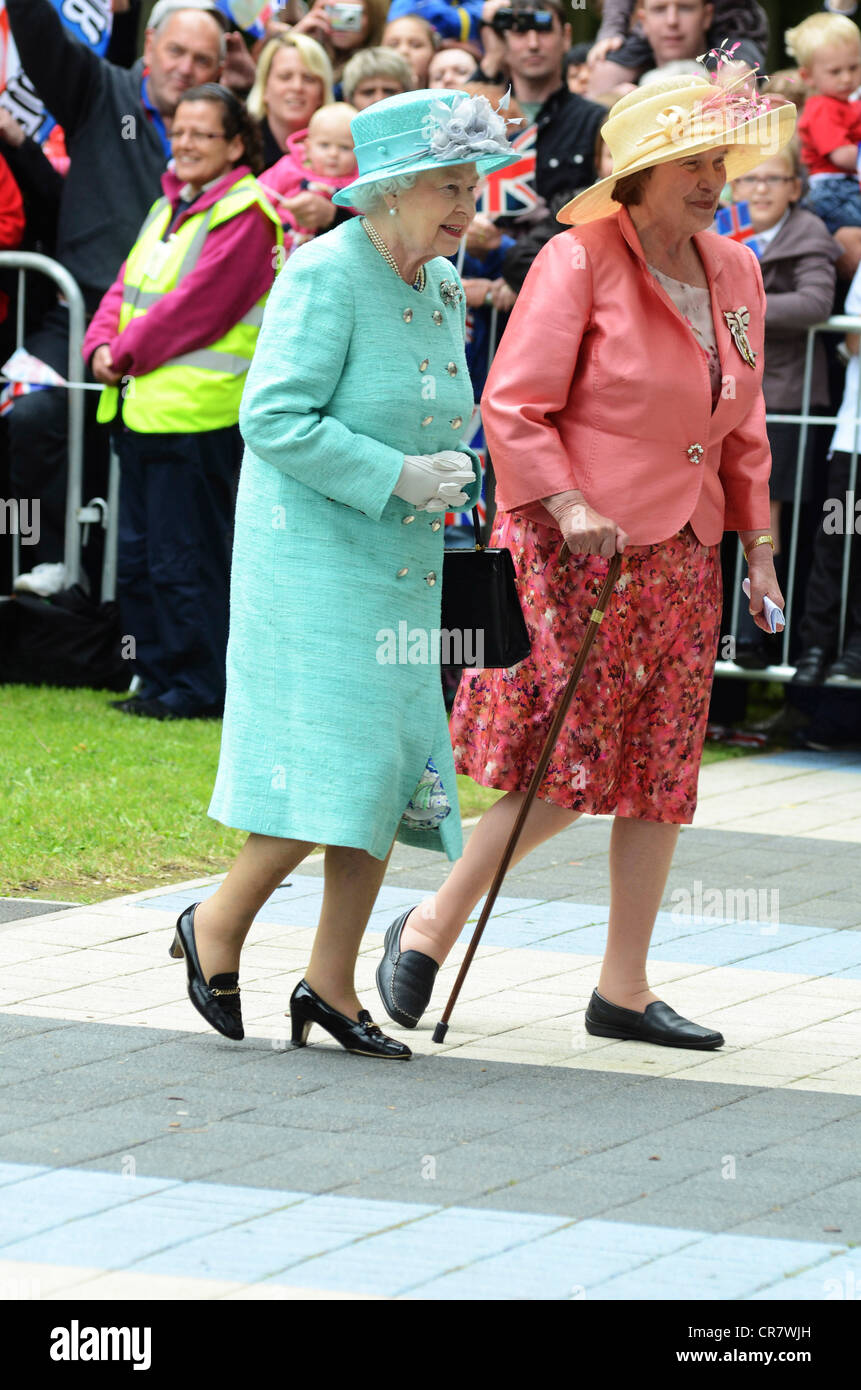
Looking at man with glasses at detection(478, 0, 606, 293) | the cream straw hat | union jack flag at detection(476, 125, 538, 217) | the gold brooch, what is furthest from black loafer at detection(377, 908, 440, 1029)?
union jack flag at detection(476, 125, 538, 217)

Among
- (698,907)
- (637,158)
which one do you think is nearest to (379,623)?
(637,158)

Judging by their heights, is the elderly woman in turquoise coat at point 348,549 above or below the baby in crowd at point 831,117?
below

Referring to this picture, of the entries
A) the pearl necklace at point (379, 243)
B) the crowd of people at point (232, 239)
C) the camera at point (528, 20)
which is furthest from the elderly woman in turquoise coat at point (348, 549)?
the camera at point (528, 20)

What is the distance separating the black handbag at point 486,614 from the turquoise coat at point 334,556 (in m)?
0.06

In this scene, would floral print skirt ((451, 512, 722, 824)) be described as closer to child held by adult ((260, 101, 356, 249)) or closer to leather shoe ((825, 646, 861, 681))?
leather shoe ((825, 646, 861, 681))

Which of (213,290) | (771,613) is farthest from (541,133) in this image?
(771,613)

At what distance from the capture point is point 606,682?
4.85 m

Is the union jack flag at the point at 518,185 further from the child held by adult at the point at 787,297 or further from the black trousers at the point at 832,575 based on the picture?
the black trousers at the point at 832,575

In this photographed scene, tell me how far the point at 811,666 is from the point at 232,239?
3.02 m

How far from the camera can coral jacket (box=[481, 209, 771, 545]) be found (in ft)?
15.5

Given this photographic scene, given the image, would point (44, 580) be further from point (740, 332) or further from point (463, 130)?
point (463, 130)

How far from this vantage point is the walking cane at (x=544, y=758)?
15.4ft
